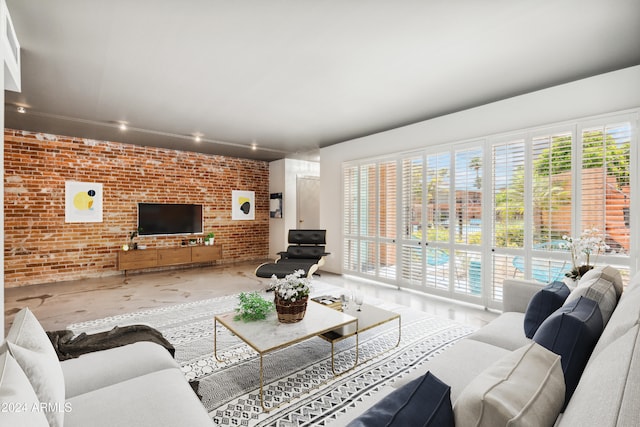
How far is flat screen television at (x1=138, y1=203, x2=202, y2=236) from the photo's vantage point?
618 cm

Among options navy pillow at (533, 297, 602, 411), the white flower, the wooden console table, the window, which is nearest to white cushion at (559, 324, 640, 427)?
navy pillow at (533, 297, 602, 411)

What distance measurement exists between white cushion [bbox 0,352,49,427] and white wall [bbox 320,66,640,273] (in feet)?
14.2

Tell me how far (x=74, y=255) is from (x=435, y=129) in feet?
21.0

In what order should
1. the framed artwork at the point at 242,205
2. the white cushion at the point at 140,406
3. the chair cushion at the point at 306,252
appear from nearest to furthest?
the white cushion at the point at 140,406
the chair cushion at the point at 306,252
the framed artwork at the point at 242,205

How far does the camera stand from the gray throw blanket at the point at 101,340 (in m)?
2.11

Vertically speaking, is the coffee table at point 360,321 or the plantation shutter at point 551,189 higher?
the plantation shutter at point 551,189

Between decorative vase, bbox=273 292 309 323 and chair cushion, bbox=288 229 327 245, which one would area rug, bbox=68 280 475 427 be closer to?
decorative vase, bbox=273 292 309 323

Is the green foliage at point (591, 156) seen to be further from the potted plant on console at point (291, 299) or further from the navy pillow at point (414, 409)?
the navy pillow at point (414, 409)

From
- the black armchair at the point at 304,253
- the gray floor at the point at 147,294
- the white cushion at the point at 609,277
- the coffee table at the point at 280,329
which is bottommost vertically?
the gray floor at the point at 147,294

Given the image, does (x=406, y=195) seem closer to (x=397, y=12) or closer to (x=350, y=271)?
(x=350, y=271)

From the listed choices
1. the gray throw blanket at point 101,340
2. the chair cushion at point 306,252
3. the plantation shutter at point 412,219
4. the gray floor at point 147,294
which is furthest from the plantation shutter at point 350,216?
the gray throw blanket at point 101,340

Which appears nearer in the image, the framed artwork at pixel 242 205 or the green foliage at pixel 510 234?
the green foliage at pixel 510 234

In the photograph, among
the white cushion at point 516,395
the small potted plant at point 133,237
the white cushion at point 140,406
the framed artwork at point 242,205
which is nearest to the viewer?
the white cushion at point 516,395

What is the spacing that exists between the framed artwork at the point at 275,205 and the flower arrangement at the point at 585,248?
5593 millimetres
